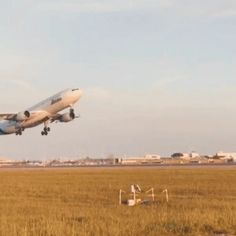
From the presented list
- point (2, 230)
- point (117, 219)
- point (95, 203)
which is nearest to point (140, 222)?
point (117, 219)

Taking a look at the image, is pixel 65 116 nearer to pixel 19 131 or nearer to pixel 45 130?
pixel 45 130

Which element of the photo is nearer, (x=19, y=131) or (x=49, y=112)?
(x=49, y=112)

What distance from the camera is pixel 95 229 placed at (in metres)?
20.4

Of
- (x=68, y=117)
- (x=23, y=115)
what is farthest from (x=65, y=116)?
(x=23, y=115)

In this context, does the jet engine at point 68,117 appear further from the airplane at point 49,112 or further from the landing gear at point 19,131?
the landing gear at point 19,131

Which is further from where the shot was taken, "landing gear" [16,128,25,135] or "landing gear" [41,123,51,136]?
"landing gear" [16,128,25,135]

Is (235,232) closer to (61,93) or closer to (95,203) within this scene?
(95,203)

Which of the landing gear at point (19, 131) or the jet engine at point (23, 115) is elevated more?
the jet engine at point (23, 115)

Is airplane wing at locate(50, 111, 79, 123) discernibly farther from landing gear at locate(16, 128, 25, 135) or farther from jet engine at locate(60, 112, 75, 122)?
landing gear at locate(16, 128, 25, 135)

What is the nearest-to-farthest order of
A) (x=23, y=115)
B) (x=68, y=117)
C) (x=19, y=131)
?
(x=68, y=117) → (x=23, y=115) → (x=19, y=131)

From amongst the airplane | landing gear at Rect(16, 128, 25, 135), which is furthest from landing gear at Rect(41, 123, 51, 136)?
landing gear at Rect(16, 128, 25, 135)

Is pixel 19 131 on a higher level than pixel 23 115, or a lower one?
lower

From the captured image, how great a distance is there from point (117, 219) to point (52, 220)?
2.70 m

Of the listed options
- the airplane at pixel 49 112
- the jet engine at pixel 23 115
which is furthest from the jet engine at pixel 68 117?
the jet engine at pixel 23 115
